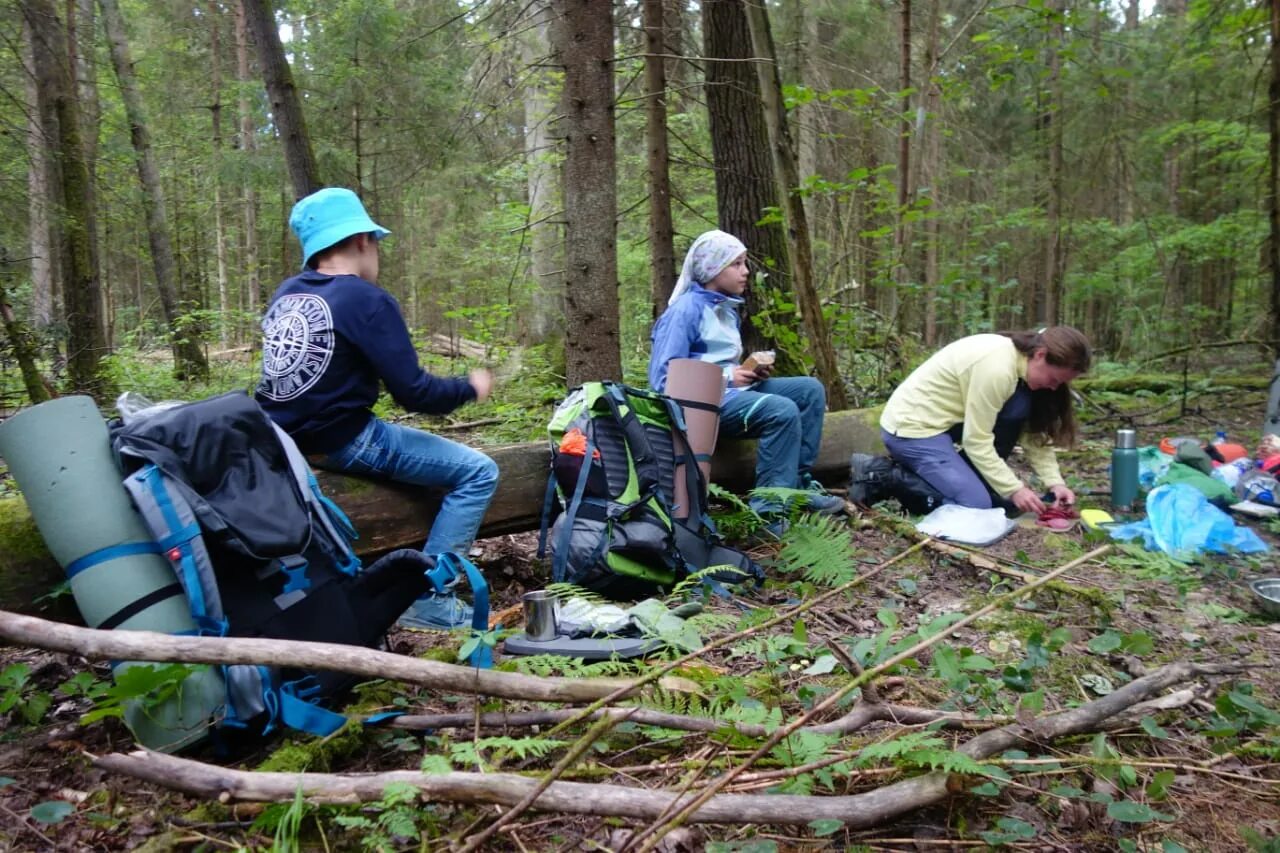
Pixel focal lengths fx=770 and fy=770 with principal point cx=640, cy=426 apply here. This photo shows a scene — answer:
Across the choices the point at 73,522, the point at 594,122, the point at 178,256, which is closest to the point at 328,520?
the point at 73,522

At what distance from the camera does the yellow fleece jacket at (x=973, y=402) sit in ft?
16.0

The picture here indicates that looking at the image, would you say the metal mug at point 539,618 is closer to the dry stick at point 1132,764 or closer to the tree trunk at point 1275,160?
the dry stick at point 1132,764

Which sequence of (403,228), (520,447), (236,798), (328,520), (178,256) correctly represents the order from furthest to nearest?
1. (403,228)
2. (178,256)
3. (520,447)
4. (328,520)
5. (236,798)

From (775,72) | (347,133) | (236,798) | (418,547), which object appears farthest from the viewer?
(347,133)

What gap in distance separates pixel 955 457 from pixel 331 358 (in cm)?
385

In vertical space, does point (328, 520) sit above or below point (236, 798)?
above

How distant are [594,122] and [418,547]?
276cm

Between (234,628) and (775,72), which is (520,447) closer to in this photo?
(234,628)

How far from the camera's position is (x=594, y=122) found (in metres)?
4.72

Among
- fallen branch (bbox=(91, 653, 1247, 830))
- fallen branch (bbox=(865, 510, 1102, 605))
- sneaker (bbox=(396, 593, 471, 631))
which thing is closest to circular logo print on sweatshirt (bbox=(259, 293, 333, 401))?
sneaker (bbox=(396, 593, 471, 631))

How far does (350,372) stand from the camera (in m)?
3.28

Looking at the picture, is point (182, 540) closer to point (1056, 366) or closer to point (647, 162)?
point (1056, 366)

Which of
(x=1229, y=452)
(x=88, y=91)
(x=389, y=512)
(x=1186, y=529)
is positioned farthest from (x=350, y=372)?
(x=88, y=91)

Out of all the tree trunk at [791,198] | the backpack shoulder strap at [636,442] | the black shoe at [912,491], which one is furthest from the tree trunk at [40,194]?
the black shoe at [912,491]
